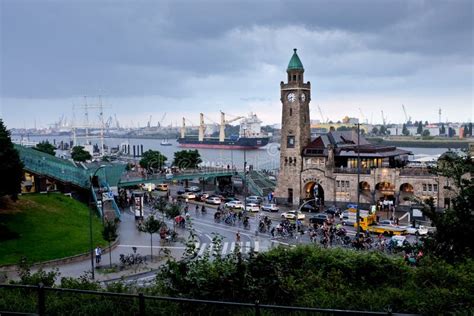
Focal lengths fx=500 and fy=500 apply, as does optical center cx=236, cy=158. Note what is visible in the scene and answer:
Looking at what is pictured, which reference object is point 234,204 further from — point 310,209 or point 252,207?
point 310,209

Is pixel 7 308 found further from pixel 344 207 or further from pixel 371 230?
pixel 344 207

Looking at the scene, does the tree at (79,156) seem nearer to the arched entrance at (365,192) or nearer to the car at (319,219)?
the arched entrance at (365,192)

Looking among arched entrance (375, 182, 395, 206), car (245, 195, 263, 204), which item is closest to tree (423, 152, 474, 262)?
arched entrance (375, 182, 395, 206)

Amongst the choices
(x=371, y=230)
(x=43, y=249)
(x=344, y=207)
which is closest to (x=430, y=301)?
(x=43, y=249)

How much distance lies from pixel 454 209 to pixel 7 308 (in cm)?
1645

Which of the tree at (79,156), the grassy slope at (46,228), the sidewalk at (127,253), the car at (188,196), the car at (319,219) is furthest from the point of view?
the tree at (79,156)

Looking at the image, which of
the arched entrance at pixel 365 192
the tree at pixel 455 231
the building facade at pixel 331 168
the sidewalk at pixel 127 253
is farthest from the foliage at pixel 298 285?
the arched entrance at pixel 365 192

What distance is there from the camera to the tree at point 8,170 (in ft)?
119

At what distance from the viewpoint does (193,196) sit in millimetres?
68125

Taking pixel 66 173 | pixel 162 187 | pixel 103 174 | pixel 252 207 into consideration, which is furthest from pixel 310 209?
pixel 162 187

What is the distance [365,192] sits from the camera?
61625 millimetres

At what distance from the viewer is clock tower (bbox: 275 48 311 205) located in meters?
65.7

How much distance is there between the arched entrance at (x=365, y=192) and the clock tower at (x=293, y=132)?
796cm

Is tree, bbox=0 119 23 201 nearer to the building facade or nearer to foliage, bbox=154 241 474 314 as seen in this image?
foliage, bbox=154 241 474 314
